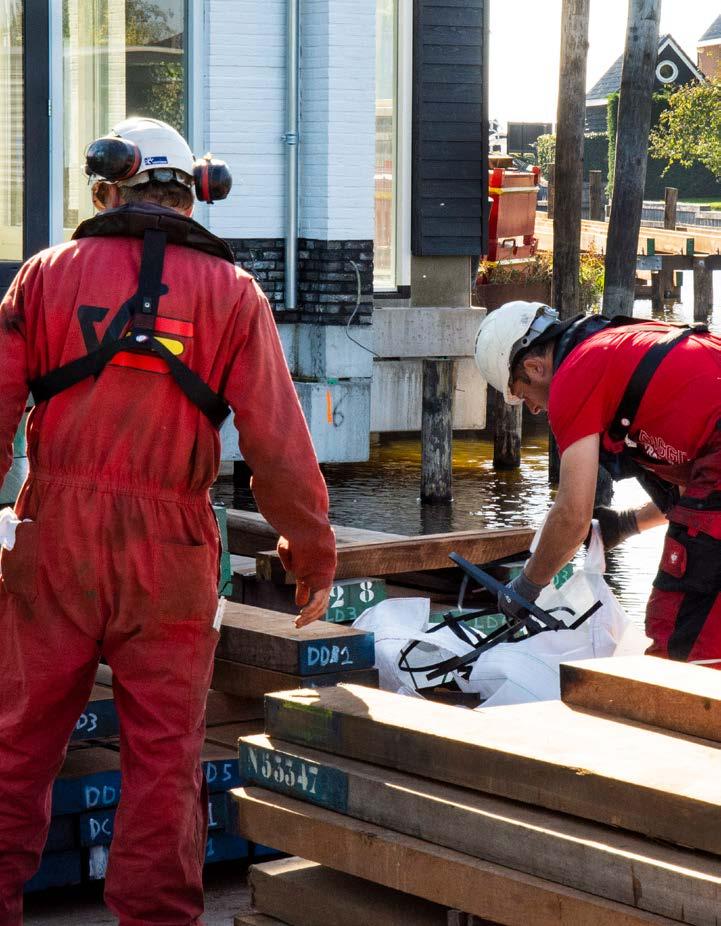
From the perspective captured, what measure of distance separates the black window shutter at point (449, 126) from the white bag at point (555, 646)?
922cm

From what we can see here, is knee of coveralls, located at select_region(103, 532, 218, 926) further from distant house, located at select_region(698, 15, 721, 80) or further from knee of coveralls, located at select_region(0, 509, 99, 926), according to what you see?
distant house, located at select_region(698, 15, 721, 80)

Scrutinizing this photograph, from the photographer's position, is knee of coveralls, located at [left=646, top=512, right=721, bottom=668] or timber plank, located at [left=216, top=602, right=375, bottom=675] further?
timber plank, located at [left=216, top=602, right=375, bottom=675]

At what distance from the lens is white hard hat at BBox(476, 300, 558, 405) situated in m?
4.40

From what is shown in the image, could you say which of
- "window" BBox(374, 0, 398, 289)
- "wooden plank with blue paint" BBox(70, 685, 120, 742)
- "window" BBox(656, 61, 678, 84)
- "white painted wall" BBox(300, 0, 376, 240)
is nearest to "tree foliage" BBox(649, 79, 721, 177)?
"window" BBox(656, 61, 678, 84)

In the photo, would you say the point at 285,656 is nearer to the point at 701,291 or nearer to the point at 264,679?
the point at 264,679

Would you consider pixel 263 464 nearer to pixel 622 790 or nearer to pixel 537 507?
pixel 622 790

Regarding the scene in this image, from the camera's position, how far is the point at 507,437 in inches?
572

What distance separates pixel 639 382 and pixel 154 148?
4.28 ft

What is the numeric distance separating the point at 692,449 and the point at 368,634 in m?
1.06

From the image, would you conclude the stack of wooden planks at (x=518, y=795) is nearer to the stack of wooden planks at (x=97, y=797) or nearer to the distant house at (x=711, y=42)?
the stack of wooden planks at (x=97, y=797)

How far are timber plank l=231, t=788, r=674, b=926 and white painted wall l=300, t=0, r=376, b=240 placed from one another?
30.8ft

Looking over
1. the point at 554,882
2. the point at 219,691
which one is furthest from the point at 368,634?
the point at 554,882

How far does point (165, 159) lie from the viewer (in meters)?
3.77

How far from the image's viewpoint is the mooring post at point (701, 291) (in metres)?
32.4
